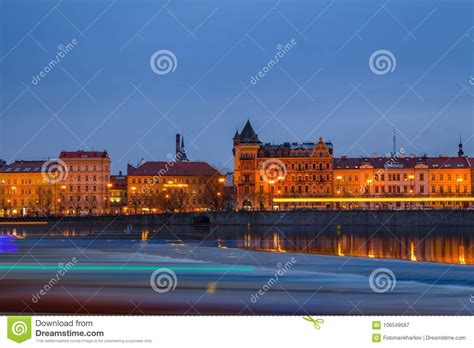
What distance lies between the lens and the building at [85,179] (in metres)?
113

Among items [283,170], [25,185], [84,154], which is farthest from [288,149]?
[25,185]

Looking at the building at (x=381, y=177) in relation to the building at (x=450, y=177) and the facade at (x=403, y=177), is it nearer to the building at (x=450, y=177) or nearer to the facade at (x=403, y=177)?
the facade at (x=403, y=177)

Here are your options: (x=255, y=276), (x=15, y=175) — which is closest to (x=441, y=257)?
(x=255, y=276)

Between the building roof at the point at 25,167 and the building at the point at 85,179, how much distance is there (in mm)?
4357

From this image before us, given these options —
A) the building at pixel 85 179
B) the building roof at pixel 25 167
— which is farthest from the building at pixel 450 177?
the building roof at pixel 25 167

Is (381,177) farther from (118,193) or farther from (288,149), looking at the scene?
(118,193)

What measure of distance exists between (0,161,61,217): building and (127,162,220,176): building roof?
1164 cm

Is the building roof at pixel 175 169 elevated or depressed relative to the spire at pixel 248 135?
depressed

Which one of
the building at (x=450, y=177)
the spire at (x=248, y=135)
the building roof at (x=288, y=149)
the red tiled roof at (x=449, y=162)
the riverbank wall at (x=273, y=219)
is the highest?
the spire at (x=248, y=135)

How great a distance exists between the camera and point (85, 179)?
11344 centimetres

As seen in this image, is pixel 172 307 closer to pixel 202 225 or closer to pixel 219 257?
pixel 219 257

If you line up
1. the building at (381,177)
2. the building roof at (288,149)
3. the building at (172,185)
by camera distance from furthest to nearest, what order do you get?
1. the building roof at (288,149)
2. the building at (381,177)
3. the building at (172,185)

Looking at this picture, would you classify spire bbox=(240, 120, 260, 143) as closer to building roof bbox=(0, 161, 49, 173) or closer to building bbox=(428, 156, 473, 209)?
building bbox=(428, 156, 473, 209)
